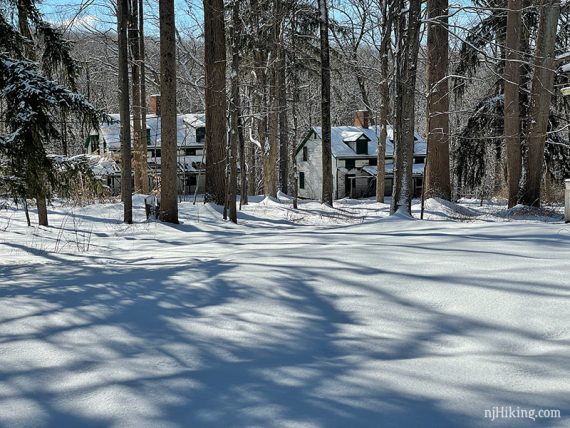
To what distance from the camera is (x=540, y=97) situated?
15.9 metres

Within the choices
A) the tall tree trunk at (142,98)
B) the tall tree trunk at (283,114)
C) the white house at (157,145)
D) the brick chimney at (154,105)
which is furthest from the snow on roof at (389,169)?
the tall tree trunk at (142,98)

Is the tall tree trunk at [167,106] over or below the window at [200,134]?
below

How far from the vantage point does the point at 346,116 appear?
176 ft

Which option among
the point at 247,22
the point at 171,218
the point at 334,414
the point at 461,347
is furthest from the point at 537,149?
the point at 334,414

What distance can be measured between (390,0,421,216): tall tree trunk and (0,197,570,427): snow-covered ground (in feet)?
24.4

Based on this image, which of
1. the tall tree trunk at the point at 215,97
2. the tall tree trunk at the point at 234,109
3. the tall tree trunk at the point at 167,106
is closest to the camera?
the tall tree trunk at the point at 167,106

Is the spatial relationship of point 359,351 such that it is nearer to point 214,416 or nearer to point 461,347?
point 461,347

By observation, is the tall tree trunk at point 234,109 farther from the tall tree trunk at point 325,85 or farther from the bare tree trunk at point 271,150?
the bare tree trunk at point 271,150

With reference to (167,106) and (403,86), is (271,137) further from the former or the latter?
(167,106)

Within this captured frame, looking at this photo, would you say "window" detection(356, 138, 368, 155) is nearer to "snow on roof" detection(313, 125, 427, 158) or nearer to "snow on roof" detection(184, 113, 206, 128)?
"snow on roof" detection(313, 125, 427, 158)

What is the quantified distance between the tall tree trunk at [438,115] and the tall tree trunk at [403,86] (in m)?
3.31

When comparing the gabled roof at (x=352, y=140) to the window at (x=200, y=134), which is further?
the window at (x=200, y=134)

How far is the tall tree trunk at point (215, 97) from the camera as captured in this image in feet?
50.2

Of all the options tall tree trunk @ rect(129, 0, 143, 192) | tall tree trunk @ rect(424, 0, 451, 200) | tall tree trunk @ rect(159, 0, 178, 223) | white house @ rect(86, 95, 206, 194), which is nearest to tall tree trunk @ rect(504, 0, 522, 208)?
tall tree trunk @ rect(424, 0, 451, 200)
